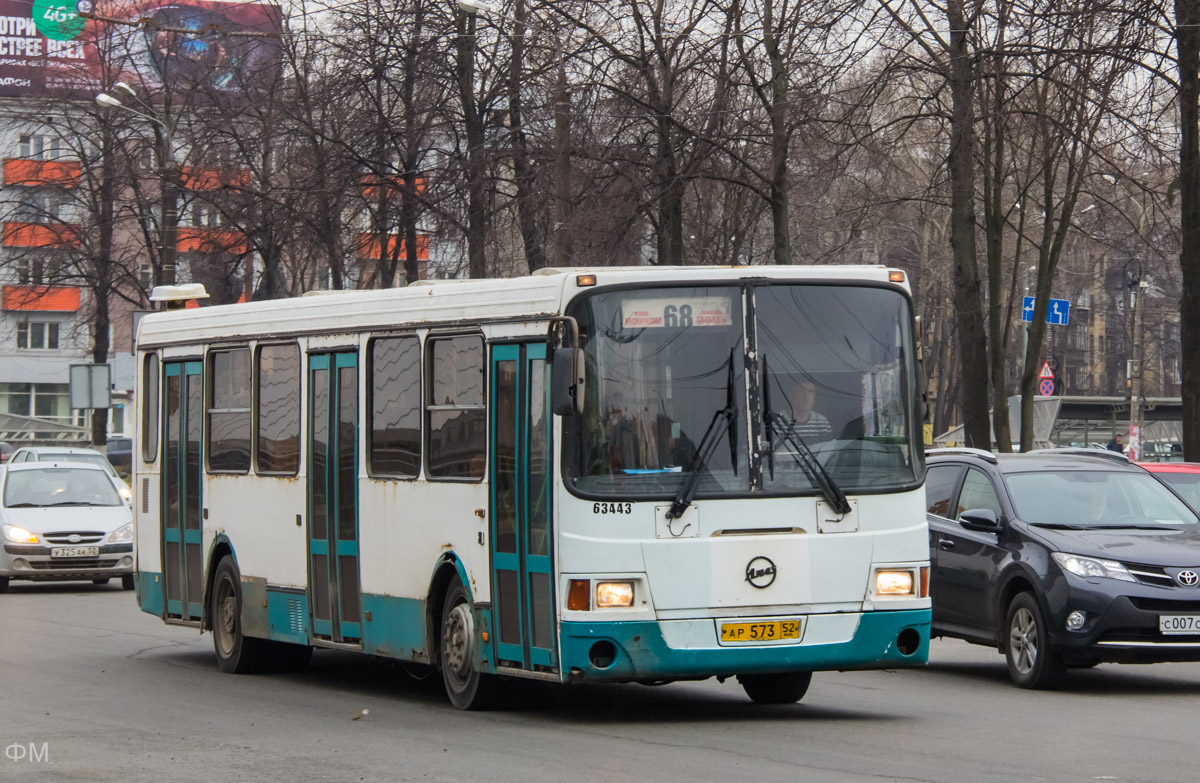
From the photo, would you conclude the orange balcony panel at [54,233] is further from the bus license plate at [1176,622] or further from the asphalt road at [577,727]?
the bus license plate at [1176,622]

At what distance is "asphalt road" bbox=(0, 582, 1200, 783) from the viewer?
8688 mm

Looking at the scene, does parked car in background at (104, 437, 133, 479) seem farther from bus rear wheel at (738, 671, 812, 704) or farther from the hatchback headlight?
bus rear wheel at (738, 671, 812, 704)

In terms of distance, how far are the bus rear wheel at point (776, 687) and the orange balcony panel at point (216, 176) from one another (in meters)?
25.4

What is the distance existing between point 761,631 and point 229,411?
5.73m

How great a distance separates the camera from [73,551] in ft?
77.4

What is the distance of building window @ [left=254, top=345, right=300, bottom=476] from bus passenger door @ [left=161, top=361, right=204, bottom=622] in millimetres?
1176

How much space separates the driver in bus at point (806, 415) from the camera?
34.0ft

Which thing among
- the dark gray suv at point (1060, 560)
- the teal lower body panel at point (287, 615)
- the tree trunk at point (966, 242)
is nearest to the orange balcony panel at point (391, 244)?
the tree trunk at point (966, 242)

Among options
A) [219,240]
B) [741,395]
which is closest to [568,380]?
[741,395]

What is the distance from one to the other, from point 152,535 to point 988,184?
1758 cm

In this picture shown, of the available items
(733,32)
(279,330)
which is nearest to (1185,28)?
(733,32)

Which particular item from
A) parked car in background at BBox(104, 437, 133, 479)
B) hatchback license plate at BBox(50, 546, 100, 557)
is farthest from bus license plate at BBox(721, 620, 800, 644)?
parked car in background at BBox(104, 437, 133, 479)

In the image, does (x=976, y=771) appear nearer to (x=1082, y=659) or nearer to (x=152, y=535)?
(x=1082, y=659)

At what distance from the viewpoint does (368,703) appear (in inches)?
473
